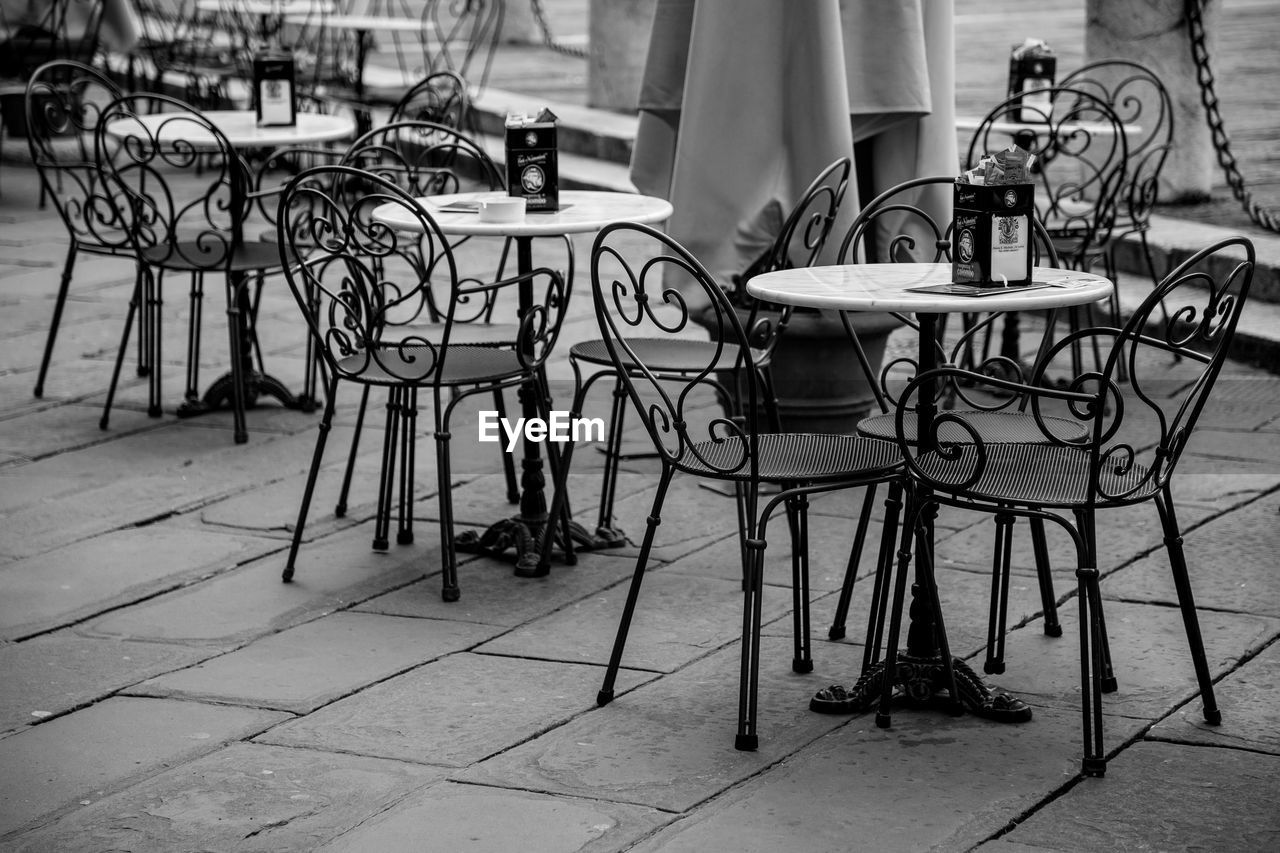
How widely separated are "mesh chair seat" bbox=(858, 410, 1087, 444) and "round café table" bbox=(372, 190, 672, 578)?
0.87m

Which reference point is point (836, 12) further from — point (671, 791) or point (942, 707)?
point (671, 791)

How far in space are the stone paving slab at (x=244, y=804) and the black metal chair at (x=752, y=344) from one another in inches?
44.2

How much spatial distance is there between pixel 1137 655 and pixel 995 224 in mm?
1006

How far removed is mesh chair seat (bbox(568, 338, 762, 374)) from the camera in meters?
4.02

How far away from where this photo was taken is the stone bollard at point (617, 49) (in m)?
11.1

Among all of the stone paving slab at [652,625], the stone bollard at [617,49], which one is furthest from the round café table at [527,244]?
the stone bollard at [617,49]

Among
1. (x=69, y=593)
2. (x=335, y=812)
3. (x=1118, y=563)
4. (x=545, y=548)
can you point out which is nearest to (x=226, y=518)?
(x=69, y=593)

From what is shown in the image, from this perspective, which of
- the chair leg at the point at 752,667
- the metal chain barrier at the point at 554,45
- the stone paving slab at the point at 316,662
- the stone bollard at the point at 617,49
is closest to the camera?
the chair leg at the point at 752,667

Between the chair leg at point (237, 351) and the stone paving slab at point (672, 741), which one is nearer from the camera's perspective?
the stone paving slab at point (672, 741)

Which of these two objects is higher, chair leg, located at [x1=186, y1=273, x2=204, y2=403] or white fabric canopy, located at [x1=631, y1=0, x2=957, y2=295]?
white fabric canopy, located at [x1=631, y1=0, x2=957, y2=295]

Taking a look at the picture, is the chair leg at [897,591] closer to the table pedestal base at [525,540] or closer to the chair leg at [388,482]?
the table pedestal base at [525,540]

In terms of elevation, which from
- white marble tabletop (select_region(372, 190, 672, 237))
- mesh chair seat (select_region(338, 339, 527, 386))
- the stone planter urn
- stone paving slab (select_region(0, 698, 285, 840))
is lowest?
stone paving slab (select_region(0, 698, 285, 840))

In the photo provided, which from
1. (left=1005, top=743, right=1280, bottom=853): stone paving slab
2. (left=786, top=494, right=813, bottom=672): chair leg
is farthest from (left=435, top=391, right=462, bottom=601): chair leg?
(left=1005, top=743, right=1280, bottom=853): stone paving slab

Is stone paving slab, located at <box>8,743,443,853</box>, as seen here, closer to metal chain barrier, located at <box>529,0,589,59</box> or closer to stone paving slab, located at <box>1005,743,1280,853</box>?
stone paving slab, located at <box>1005,743,1280,853</box>
